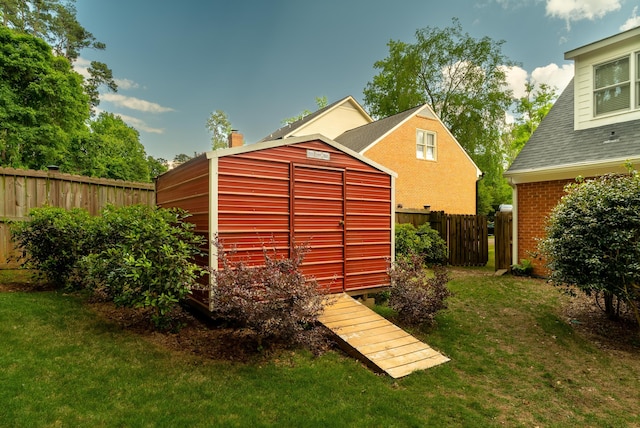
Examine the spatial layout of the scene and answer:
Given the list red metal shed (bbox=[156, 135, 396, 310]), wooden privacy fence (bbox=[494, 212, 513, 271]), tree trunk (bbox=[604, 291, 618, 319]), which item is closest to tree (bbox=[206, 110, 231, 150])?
red metal shed (bbox=[156, 135, 396, 310])

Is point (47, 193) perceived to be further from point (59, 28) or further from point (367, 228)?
point (59, 28)

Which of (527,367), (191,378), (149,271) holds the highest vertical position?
(149,271)

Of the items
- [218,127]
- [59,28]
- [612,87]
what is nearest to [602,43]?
[612,87]

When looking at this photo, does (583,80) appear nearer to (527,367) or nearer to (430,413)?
(527,367)

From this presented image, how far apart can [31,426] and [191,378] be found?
134 cm

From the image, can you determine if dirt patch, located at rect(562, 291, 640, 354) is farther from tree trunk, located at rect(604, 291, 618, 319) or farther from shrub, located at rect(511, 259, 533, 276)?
shrub, located at rect(511, 259, 533, 276)

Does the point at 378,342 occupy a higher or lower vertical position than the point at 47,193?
lower

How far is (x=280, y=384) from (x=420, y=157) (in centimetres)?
1601

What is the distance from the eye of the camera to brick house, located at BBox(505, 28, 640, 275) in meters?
8.23

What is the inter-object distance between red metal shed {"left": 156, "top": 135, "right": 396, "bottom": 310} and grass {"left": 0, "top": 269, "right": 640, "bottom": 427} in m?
1.67

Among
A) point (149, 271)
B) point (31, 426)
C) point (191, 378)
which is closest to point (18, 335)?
point (149, 271)

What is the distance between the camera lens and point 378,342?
490cm

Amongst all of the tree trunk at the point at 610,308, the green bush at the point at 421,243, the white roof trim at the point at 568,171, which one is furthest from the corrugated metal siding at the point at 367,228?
the white roof trim at the point at 568,171

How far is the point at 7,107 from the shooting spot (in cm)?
1375
